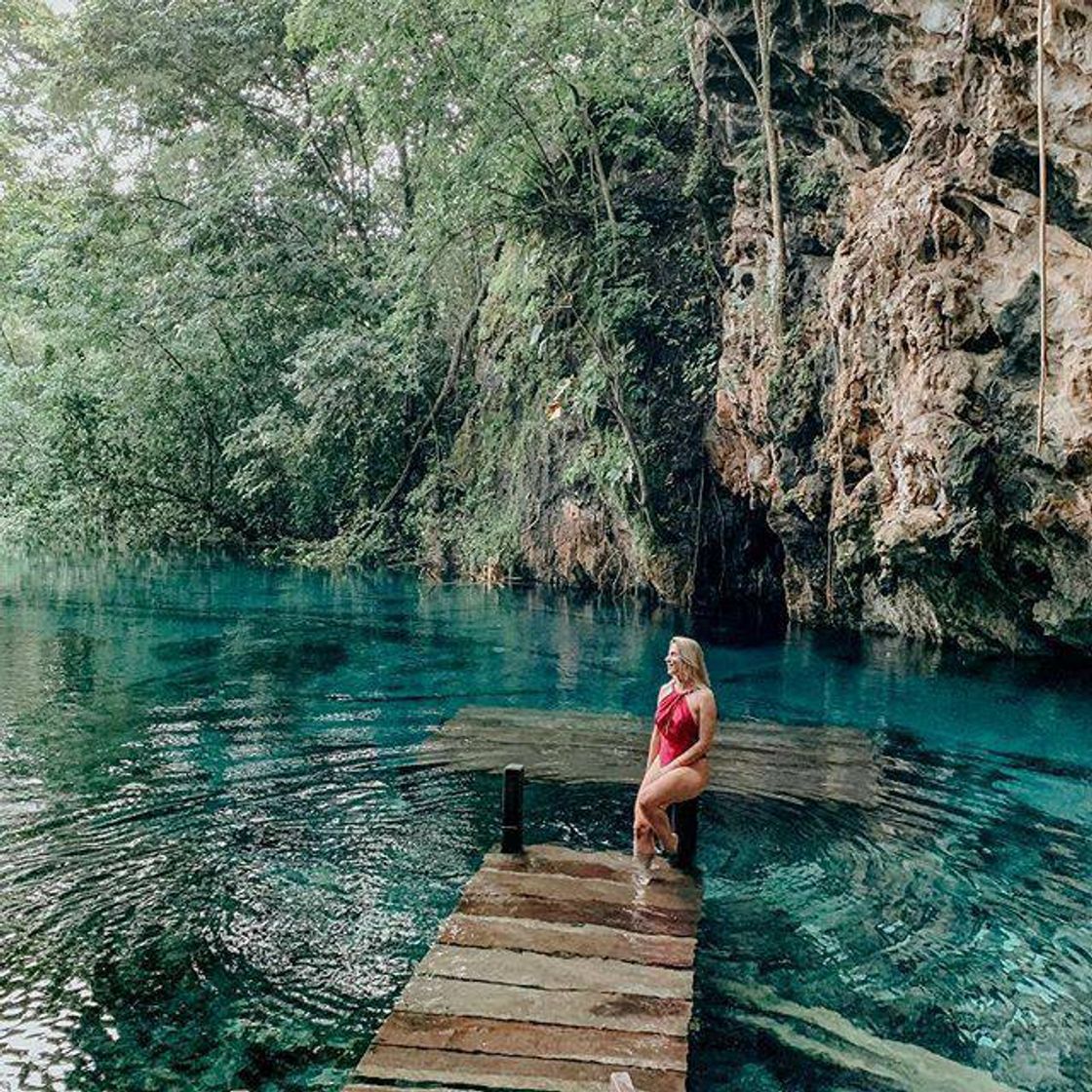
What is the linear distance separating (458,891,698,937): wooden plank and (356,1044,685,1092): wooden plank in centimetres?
141

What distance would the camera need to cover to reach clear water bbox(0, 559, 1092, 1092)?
5.25 metres

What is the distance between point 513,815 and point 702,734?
1.32 meters

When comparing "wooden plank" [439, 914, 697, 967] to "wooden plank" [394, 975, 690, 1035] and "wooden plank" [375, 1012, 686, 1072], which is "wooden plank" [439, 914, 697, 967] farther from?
"wooden plank" [375, 1012, 686, 1072]

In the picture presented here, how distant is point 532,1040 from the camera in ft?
15.5

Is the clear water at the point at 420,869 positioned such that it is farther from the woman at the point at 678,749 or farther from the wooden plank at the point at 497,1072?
the woman at the point at 678,749

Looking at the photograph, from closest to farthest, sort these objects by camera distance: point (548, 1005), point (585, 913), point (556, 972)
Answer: point (548, 1005) < point (556, 972) < point (585, 913)

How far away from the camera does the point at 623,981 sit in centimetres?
529

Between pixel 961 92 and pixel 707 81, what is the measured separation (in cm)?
546

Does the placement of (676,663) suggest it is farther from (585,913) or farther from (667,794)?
(585,913)

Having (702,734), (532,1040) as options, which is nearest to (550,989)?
(532,1040)

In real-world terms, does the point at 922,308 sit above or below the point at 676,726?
above

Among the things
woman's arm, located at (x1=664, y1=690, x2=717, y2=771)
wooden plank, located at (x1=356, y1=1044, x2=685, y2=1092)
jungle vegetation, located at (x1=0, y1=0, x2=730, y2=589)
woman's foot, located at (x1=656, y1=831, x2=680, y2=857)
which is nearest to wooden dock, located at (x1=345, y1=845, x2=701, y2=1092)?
wooden plank, located at (x1=356, y1=1044, x2=685, y2=1092)

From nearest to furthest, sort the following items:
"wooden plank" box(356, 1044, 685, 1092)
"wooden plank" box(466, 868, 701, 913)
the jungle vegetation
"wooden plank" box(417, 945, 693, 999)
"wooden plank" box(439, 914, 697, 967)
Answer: "wooden plank" box(356, 1044, 685, 1092), "wooden plank" box(417, 945, 693, 999), "wooden plank" box(439, 914, 697, 967), "wooden plank" box(466, 868, 701, 913), the jungle vegetation

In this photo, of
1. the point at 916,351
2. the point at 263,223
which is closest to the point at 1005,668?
the point at 916,351
